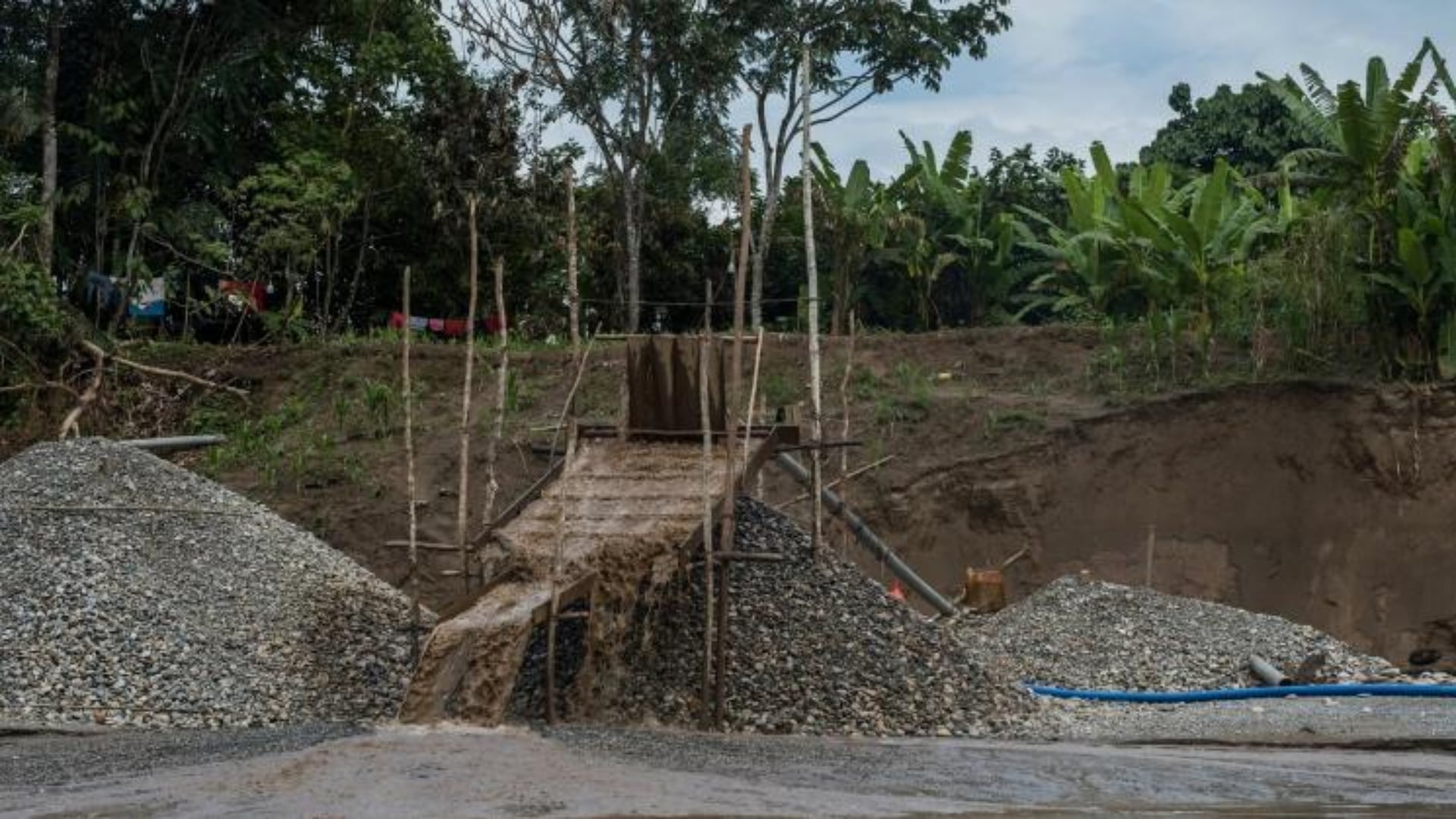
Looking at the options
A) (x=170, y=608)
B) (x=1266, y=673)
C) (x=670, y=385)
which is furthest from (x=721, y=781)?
(x=1266, y=673)

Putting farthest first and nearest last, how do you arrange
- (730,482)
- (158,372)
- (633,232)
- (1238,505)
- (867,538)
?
1. (633,232)
2. (158,372)
3. (1238,505)
4. (867,538)
5. (730,482)

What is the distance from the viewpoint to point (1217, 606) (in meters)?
17.6

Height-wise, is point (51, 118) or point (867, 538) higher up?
point (51, 118)


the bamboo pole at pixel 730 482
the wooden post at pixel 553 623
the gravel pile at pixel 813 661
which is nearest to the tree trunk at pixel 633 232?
Answer: the gravel pile at pixel 813 661

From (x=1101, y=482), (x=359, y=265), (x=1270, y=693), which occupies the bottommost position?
(x=1270, y=693)

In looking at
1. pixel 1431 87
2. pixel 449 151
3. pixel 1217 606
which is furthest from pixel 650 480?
pixel 449 151

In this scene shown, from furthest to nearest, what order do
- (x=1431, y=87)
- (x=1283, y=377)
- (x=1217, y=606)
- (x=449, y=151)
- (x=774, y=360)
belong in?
(x=449, y=151)
(x=774, y=360)
(x=1283, y=377)
(x=1431, y=87)
(x=1217, y=606)

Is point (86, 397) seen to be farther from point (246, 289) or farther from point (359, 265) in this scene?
point (359, 265)

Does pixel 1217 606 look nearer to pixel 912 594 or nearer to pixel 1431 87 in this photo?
pixel 912 594

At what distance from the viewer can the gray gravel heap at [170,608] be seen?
1346 centimetres

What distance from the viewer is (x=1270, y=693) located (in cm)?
1530

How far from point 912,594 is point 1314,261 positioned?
527cm

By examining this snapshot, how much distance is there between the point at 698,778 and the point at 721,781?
13 centimetres

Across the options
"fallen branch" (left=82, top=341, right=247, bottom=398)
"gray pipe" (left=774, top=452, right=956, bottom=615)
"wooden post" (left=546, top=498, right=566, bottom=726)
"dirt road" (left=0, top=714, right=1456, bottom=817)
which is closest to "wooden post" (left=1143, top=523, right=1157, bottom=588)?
"gray pipe" (left=774, top=452, right=956, bottom=615)
